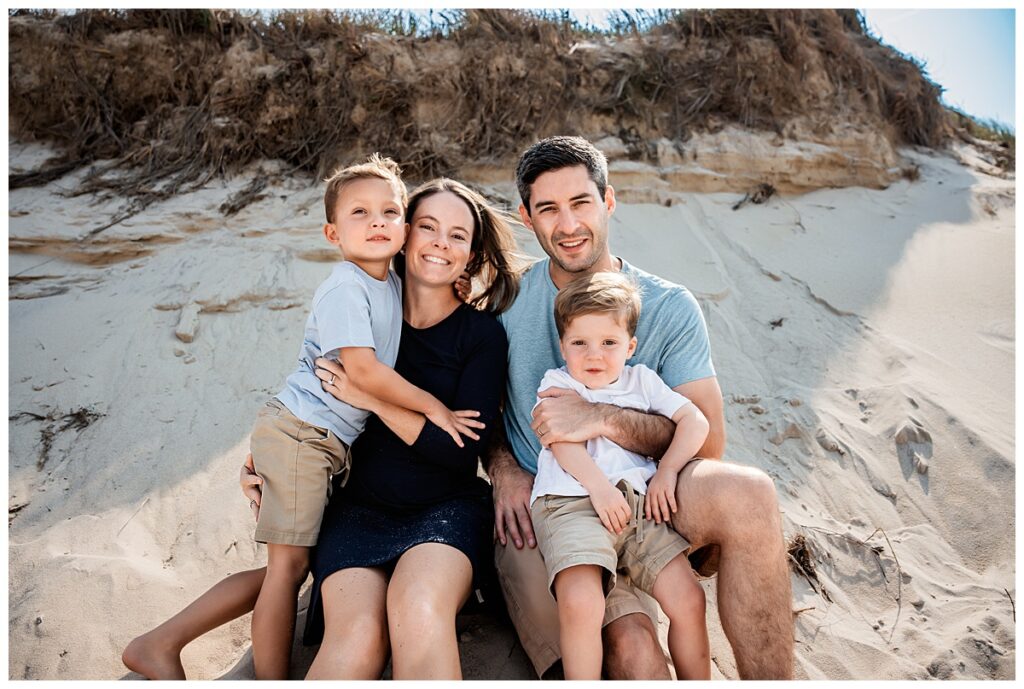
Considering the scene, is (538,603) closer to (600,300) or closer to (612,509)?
(612,509)

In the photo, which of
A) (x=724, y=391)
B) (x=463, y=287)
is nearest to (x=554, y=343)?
(x=463, y=287)

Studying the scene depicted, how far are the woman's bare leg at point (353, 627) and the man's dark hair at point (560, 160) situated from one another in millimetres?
1612

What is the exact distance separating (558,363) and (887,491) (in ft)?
6.88

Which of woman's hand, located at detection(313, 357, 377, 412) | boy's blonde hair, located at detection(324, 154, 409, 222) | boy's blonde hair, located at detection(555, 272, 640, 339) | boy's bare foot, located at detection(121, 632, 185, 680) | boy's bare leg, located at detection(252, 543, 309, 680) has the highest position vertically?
boy's blonde hair, located at detection(324, 154, 409, 222)

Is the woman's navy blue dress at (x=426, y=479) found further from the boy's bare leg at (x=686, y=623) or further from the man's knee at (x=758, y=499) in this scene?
the man's knee at (x=758, y=499)

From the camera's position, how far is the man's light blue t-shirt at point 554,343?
255 centimetres

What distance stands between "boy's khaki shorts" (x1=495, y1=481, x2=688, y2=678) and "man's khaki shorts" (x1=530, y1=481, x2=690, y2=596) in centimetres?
4

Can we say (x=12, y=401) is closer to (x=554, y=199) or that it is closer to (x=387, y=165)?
(x=387, y=165)

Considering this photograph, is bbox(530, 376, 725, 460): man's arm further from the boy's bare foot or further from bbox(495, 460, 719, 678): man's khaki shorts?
the boy's bare foot

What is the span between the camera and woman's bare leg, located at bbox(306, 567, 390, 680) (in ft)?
6.53

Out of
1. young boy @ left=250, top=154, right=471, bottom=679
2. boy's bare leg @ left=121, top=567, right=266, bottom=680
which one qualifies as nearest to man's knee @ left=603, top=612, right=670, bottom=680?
young boy @ left=250, top=154, right=471, bottom=679

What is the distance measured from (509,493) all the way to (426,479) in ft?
1.06

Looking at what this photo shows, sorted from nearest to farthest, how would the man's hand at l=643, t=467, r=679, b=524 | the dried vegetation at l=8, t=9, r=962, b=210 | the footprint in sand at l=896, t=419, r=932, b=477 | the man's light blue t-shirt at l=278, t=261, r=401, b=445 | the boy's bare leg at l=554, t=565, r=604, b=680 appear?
the boy's bare leg at l=554, t=565, r=604, b=680
the man's hand at l=643, t=467, r=679, b=524
the man's light blue t-shirt at l=278, t=261, r=401, b=445
the footprint in sand at l=896, t=419, r=932, b=477
the dried vegetation at l=8, t=9, r=962, b=210

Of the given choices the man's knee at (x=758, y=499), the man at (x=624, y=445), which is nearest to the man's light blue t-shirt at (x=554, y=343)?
the man at (x=624, y=445)
